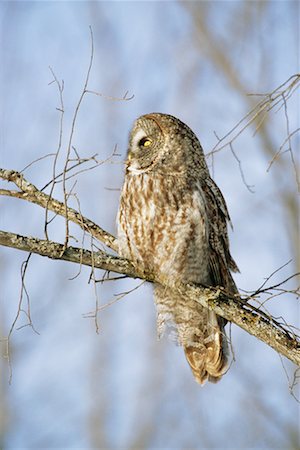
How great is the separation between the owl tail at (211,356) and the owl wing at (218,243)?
0.24 metres

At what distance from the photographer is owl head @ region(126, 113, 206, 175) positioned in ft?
17.6

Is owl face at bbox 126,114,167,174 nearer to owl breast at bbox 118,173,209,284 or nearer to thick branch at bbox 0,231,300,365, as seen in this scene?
owl breast at bbox 118,173,209,284

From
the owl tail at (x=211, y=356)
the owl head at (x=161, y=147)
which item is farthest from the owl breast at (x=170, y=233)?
the owl tail at (x=211, y=356)

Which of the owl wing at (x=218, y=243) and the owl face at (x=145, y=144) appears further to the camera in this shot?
the owl face at (x=145, y=144)

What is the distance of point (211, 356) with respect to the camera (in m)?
5.38

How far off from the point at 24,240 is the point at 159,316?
1.53m

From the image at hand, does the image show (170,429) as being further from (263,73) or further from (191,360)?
(191,360)

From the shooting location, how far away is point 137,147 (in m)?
5.68

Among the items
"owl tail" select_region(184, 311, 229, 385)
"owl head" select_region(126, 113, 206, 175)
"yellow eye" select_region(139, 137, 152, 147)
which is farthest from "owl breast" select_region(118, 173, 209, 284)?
"yellow eye" select_region(139, 137, 152, 147)

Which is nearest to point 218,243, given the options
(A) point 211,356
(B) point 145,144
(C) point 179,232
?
(C) point 179,232

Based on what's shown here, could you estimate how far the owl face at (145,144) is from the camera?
543cm

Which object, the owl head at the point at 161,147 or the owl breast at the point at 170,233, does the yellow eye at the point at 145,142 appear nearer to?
the owl head at the point at 161,147

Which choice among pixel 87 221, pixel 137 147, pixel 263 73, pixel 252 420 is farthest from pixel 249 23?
pixel 87 221

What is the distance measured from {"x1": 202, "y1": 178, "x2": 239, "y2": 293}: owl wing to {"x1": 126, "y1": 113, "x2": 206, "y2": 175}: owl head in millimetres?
231
